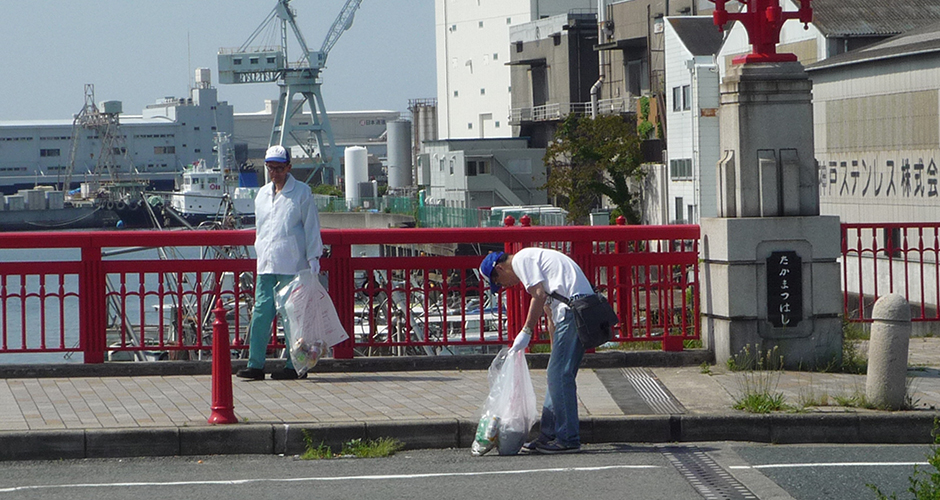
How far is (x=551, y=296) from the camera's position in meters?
8.22

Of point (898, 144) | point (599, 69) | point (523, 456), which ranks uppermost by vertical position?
point (599, 69)

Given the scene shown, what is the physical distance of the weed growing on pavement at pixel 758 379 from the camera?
30.0 feet

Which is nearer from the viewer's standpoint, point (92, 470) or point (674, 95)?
point (92, 470)

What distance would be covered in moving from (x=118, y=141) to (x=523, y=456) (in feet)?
586

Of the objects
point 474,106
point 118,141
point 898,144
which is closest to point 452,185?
point 474,106

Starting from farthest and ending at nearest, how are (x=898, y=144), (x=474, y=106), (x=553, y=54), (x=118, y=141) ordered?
(x=118, y=141) → (x=474, y=106) → (x=553, y=54) → (x=898, y=144)

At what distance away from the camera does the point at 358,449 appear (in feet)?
27.8

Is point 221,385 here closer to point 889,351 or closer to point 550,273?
point 550,273

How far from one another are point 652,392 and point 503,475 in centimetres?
267

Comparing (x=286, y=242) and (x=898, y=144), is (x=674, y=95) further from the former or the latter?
(x=286, y=242)

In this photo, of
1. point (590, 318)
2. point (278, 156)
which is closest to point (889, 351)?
point (590, 318)

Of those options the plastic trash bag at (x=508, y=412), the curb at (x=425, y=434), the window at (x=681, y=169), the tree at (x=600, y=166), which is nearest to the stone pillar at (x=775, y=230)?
the curb at (x=425, y=434)

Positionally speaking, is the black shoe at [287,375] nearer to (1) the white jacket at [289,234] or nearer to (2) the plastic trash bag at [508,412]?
(1) the white jacket at [289,234]

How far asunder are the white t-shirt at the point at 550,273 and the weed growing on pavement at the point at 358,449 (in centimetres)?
153
